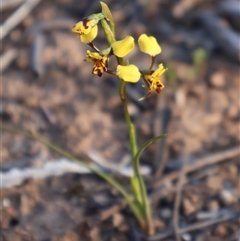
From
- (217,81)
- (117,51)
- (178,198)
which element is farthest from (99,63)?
(217,81)

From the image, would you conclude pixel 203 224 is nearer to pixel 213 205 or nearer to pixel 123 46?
pixel 213 205

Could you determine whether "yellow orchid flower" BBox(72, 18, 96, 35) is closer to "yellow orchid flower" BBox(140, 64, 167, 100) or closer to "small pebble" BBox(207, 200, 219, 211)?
"yellow orchid flower" BBox(140, 64, 167, 100)

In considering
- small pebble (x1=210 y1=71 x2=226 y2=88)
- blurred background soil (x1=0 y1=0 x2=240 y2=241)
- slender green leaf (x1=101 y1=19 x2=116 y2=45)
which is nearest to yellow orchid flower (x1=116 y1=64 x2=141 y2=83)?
slender green leaf (x1=101 y1=19 x2=116 y2=45)

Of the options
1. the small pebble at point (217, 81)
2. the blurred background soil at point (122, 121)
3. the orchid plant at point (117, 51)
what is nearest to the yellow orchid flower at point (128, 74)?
the orchid plant at point (117, 51)

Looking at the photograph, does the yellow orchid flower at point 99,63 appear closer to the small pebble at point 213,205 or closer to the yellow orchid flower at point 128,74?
the yellow orchid flower at point 128,74

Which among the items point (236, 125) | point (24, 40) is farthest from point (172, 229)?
point (24, 40)

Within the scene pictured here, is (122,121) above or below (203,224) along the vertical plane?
above
